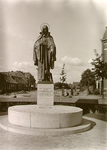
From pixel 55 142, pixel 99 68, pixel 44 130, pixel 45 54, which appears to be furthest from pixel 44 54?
pixel 99 68

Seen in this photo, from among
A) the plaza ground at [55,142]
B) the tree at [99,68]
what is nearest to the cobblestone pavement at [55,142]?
the plaza ground at [55,142]

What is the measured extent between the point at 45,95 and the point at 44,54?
8.14 ft

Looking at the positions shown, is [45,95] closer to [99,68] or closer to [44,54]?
[44,54]

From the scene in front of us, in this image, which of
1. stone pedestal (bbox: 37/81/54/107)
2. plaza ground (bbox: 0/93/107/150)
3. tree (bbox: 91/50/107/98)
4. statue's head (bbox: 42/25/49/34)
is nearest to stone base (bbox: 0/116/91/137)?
plaza ground (bbox: 0/93/107/150)

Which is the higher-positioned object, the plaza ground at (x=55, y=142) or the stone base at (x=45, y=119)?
the stone base at (x=45, y=119)

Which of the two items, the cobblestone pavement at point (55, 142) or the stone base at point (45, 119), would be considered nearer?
the cobblestone pavement at point (55, 142)

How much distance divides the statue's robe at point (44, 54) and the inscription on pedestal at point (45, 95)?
0.61 meters

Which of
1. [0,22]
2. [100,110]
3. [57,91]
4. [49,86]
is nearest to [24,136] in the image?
[49,86]

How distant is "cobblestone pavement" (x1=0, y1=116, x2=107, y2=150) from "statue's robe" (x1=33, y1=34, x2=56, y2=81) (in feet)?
14.6

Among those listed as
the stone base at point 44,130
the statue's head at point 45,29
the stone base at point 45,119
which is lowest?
the stone base at point 44,130

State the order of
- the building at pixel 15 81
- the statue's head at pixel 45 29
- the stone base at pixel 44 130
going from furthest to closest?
the building at pixel 15 81 → the statue's head at pixel 45 29 → the stone base at pixel 44 130

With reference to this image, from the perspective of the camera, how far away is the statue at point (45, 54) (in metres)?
12.4

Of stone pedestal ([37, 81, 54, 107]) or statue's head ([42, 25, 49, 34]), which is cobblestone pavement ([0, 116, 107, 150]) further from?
statue's head ([42, 25, 49, 34])

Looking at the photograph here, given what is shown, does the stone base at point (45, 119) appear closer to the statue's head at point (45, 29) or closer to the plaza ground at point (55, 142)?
the plaza ground at point (55, 142)
